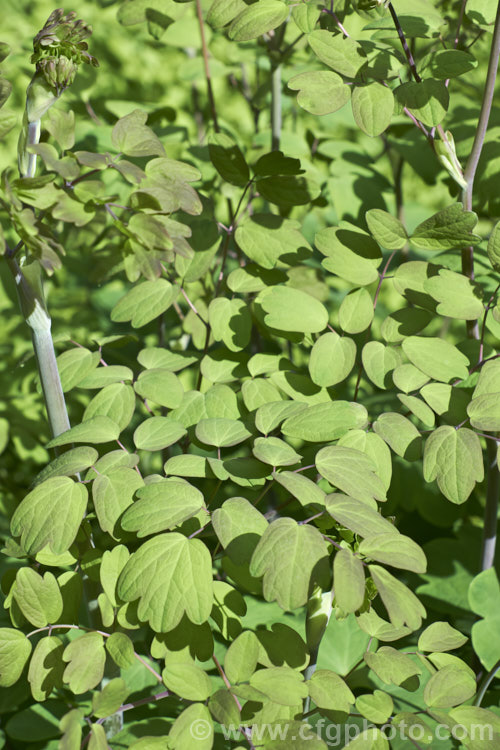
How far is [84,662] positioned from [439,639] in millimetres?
398

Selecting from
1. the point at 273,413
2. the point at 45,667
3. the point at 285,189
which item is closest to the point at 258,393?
the point at 273,413

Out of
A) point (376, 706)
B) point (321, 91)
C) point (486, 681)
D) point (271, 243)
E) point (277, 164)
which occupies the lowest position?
point (486, 681)

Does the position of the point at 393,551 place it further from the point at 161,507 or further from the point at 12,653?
the point at 12,653

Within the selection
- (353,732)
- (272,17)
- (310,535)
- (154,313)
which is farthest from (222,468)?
(272,17)

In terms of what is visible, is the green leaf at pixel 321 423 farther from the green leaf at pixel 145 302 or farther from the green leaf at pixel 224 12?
the green leaf at pixel 224 12

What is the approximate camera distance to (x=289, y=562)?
2.02 ft

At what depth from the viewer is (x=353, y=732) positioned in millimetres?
894

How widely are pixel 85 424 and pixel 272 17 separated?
0.54 m

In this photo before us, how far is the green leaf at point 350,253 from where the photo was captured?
0.89 metres

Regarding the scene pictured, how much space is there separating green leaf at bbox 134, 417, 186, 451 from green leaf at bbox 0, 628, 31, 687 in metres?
0.25

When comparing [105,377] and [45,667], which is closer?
[45,667]

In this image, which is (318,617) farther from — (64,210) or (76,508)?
(64,210)

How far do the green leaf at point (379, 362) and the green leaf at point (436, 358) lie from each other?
3 cm

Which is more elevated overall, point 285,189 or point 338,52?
point 338,52
